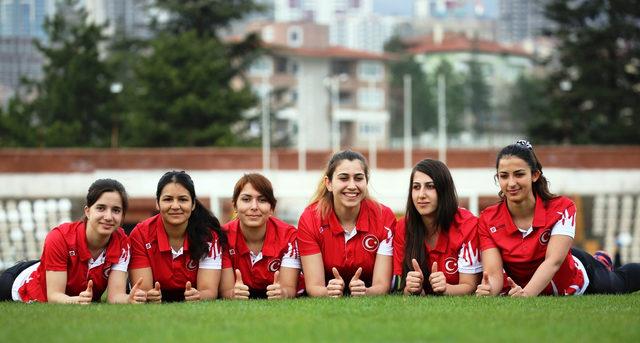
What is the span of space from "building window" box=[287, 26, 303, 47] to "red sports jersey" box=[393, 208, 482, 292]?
299 ft

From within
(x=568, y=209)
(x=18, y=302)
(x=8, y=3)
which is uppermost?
(x=8, y=3)

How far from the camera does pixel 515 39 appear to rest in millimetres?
184500

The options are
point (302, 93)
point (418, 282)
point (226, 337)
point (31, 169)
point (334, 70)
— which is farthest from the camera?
point (334, 70)

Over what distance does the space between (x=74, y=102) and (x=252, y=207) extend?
139 feet

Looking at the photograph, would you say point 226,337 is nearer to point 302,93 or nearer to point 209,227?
point 209,227

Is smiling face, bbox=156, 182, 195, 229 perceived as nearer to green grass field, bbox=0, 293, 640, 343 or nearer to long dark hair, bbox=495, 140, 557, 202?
green grass field, bbox=0, 293, 640, 343

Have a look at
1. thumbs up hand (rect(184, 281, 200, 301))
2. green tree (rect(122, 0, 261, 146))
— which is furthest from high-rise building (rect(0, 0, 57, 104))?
thumbs up hand (rect(184, 281, 200, 301))

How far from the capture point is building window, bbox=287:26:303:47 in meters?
101

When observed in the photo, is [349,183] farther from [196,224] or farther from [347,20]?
[347,20]

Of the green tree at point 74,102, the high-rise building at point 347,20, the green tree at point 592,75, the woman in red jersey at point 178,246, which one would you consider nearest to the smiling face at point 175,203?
the woman in red jersey at point 178,246

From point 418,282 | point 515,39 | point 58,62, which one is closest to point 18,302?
point 418,282

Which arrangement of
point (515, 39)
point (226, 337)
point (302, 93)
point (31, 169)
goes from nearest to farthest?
point (226, 337)
point (31, 169)
point (302, 93)
point (515, 39)

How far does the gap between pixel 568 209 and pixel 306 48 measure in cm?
8468

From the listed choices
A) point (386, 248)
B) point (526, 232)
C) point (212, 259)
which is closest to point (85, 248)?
point (212, 259)
